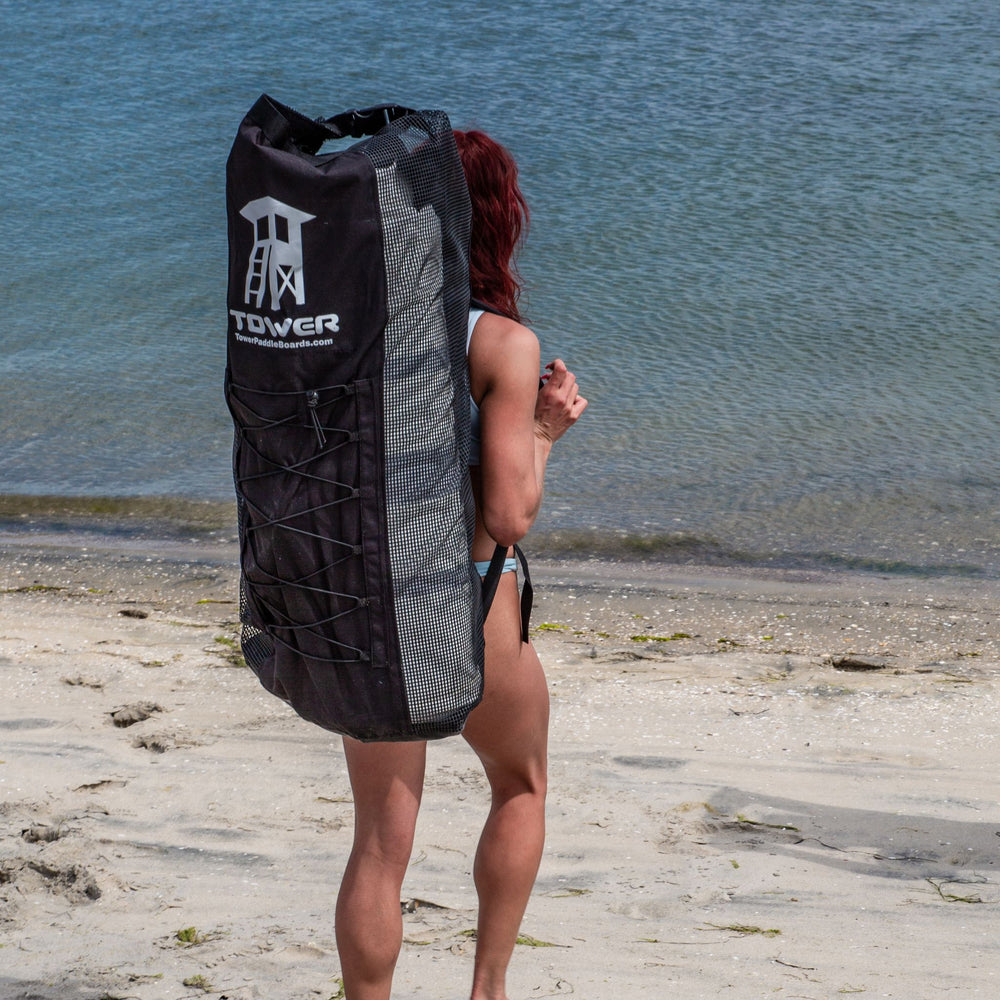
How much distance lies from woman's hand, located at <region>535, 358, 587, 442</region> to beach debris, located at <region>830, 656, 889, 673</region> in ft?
8.04

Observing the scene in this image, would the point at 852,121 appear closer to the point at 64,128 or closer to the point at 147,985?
the point at 64,128

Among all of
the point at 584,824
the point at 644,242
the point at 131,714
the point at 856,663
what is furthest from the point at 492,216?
the point at 644,242

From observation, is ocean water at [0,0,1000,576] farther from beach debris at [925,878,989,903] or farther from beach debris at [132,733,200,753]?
beach debris at [925,878,989,903]

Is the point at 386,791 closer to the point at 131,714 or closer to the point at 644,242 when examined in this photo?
the point at 131,714

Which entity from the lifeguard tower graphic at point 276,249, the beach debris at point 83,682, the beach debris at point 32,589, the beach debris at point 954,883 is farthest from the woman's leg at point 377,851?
the beach debris at point 32,589

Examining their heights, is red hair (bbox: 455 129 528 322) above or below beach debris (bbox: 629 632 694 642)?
above

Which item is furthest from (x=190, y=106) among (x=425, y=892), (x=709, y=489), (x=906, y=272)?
(x=425, y=892)

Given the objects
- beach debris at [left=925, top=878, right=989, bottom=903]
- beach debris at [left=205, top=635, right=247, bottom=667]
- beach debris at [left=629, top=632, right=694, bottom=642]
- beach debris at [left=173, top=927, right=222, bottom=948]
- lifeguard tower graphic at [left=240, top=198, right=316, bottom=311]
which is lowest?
beach debris at [left=629, top=632, right=694, bottom=642]

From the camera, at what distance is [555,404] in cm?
199

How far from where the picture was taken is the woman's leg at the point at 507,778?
2.00 m

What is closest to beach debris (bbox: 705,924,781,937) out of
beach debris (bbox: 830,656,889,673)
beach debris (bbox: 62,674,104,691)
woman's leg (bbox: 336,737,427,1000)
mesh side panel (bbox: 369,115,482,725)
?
woman's leg (bbox: 336,737,427,1000)

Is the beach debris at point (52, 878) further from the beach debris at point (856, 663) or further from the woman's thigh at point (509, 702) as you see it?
the beach debris at point (856, 663)

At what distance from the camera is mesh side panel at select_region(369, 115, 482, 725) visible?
1727 mm

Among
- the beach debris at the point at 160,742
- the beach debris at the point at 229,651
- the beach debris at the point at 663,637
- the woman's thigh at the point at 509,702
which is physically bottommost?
the beach debris at the point at 663,637
